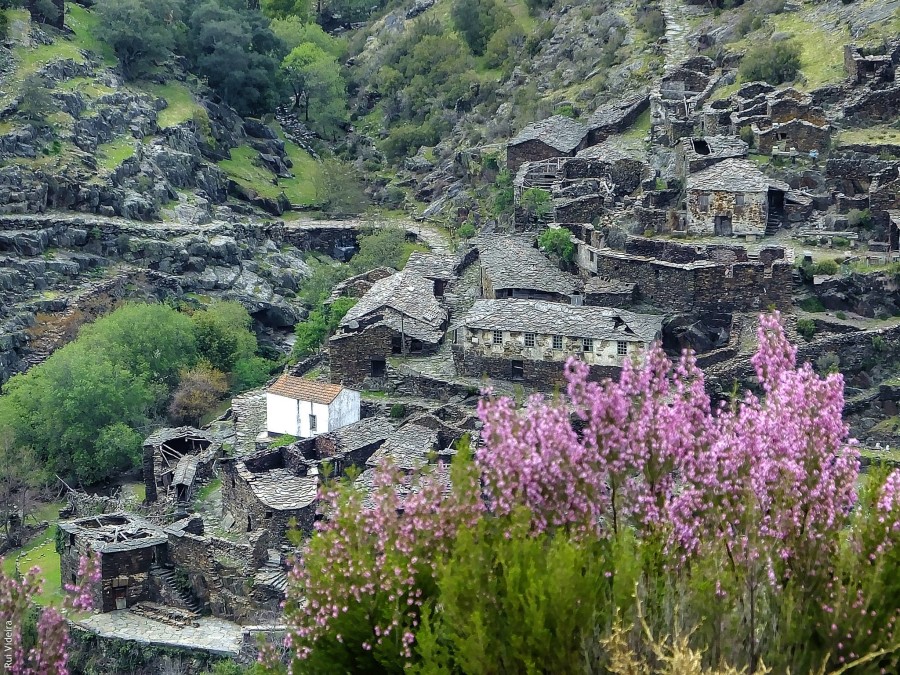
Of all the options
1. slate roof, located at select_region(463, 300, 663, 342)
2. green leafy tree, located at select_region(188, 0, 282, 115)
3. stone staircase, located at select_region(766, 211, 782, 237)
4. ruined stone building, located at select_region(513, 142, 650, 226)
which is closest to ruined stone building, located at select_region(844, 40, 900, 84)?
ruined stone building, located at select_region(513, 142, 650, 226)

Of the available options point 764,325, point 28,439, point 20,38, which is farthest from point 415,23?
point 764,325

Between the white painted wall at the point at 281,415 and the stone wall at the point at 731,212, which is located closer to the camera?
the white painted wall at the point at 281,415

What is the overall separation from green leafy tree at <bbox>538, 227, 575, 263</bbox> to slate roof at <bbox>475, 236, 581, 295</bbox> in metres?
0.45

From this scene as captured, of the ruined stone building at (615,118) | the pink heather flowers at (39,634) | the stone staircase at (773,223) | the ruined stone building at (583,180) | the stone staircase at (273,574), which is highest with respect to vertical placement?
the ruined stone building at (615,118)

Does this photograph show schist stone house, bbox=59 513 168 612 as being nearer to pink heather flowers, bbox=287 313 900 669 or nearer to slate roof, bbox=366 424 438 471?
slate roof, bbox=366 424 438 471

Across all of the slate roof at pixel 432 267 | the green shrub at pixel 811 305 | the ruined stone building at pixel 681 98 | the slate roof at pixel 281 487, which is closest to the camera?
the slate roof at pixel 281 487

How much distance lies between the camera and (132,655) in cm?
4119

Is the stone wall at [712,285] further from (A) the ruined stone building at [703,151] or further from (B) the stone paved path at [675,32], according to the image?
(B) the stone paved path at [675,32]

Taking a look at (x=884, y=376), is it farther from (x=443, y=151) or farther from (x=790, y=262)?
(x=443, y=151)

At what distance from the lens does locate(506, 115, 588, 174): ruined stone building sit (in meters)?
67.4

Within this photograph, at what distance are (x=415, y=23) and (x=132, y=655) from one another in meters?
71.3

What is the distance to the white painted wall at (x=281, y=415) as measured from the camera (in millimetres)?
49938

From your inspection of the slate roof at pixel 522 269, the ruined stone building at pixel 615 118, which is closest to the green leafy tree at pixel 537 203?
the slate roof at pixel 522 269

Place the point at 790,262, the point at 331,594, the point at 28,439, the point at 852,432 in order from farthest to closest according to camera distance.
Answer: the point at 28,439 < the point at 790,262 < the point at 852,432 < the point at 331,594
